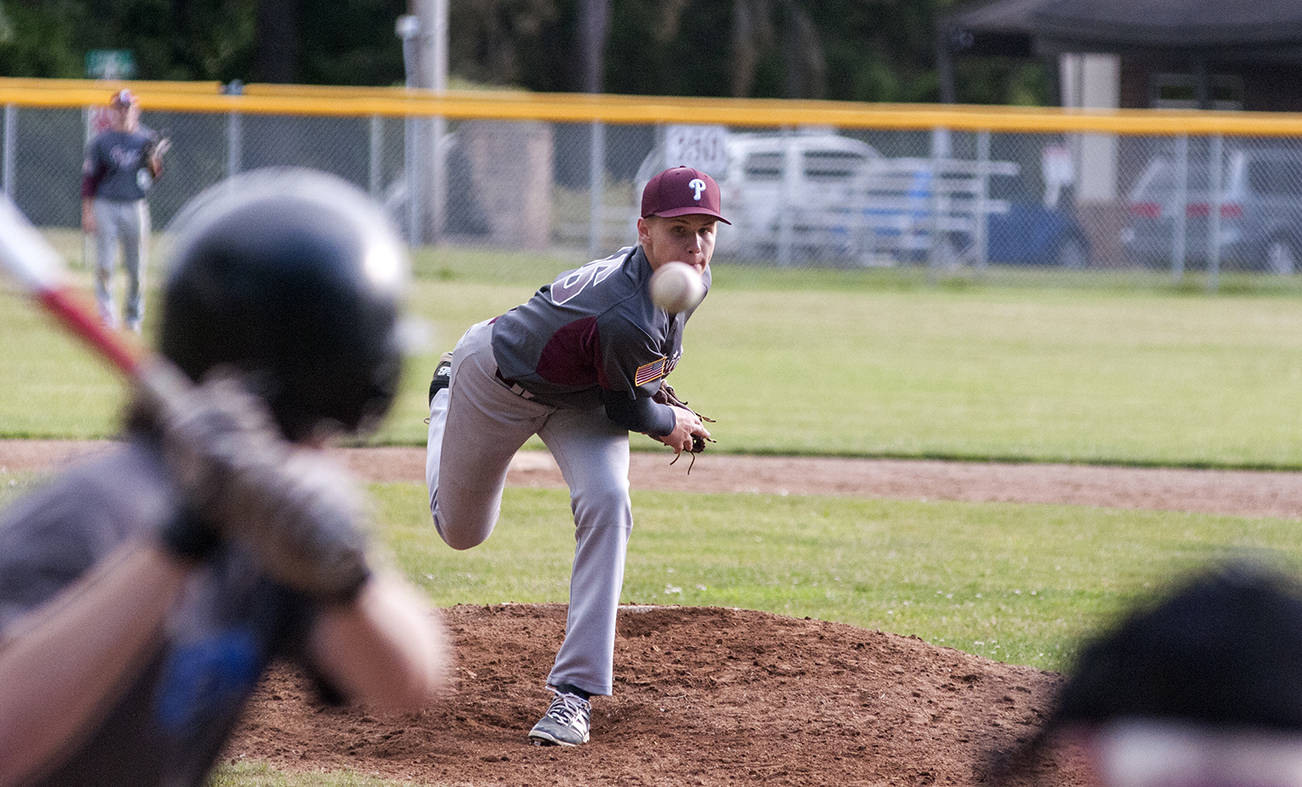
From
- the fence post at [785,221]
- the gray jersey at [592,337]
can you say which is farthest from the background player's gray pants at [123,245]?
the gray jersey at [592,337]

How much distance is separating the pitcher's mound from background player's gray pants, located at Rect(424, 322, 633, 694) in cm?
35

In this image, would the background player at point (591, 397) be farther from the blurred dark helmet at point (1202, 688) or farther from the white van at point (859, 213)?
the white van at point (859, 213)

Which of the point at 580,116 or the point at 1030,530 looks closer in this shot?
the point at 1030,530

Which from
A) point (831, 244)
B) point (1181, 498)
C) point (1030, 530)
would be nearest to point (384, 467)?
point (1030, 530)

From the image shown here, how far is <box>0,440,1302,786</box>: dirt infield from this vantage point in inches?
187

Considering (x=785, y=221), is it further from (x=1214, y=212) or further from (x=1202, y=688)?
(x=1202, y=688)

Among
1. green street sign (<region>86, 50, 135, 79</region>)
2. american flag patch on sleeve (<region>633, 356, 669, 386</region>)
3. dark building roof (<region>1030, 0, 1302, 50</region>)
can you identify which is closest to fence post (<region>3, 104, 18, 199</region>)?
green street sign (<region>86, 50, 135, 79</region>)

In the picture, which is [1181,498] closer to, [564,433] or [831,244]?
[564,433]

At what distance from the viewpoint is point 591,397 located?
16.5ft

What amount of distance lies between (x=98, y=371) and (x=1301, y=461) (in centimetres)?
990

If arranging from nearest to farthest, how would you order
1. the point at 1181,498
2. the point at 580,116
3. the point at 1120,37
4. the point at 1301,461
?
1. the point at 1181,498
2. the point at 1301,461
3. the point at 580,116
4. the point at 1120,37

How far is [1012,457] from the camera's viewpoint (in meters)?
10.8

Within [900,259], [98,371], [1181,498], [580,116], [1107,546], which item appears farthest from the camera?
[900,259]

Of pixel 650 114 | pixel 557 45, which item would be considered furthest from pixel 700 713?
pixel 557 45
